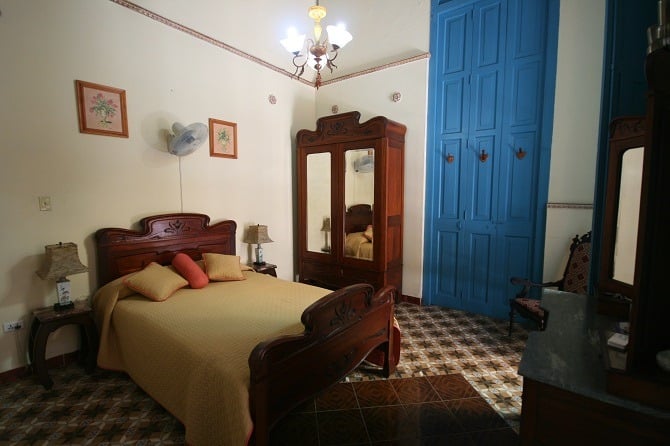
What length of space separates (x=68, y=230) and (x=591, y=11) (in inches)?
185

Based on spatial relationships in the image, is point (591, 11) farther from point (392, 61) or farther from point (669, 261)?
point (669, 261)

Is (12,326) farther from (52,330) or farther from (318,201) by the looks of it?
(318,201)

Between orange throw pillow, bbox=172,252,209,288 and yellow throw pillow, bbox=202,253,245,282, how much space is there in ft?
0.29

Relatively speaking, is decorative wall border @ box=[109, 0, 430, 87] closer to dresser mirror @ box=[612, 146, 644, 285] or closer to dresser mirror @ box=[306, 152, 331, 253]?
dresser mirror @ box=[306, 152, 331, 253]

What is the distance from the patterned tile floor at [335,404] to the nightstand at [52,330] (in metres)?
0.11

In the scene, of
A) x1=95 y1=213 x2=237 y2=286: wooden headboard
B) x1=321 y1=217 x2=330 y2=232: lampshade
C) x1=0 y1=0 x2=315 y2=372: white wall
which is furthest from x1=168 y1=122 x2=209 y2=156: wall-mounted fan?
x1=321 y1=217 x2=330 y2=232: lampshade

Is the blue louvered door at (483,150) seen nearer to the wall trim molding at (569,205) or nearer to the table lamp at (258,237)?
the wall trim molding at (569,205)

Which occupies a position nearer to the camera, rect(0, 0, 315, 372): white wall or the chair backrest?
rect(0, 0, 315, 372): white wall

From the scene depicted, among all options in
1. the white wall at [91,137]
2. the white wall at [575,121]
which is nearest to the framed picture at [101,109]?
the white wall at [91,137]

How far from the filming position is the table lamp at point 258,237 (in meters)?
3.64

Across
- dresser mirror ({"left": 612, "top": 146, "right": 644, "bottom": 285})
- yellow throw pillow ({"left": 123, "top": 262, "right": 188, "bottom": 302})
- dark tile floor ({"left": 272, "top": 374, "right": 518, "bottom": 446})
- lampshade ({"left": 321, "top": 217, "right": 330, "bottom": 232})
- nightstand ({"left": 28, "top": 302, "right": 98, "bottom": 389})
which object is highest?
dresser mirror ({"left": 612, "top": 146, "right": 644, "bottom": 285})

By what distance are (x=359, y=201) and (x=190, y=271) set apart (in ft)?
6.18

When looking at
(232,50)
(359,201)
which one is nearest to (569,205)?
(359,201)

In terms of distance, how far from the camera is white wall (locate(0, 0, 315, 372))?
2238 mm
